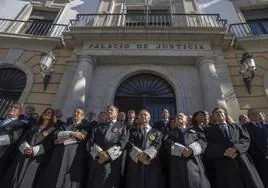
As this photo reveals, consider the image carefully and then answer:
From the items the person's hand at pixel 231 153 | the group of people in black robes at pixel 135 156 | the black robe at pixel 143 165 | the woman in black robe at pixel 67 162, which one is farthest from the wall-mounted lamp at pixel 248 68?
the woman in black robe at pixel 67 162

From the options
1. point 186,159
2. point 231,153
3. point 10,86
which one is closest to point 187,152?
point 186,159

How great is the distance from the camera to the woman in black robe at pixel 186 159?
2.99m

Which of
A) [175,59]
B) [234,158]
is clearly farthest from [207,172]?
[175,59]

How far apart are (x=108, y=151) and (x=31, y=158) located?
4.31 ft

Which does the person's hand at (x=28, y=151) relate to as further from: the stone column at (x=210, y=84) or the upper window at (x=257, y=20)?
the upper window at (x=257, y=20)

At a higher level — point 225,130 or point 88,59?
point 88,59

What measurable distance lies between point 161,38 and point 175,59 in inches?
40.5

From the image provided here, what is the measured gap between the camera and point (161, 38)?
8.32m

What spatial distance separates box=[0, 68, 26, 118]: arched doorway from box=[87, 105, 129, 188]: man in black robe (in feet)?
18.6

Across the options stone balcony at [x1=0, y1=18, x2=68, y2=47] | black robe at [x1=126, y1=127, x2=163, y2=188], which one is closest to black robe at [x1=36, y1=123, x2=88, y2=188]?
black robe at [x1=126, y1=127, x2=163, y2=188]

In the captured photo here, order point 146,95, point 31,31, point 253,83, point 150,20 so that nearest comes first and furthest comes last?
point 253,83 < point 146,95 < point 31,31 < point 150,20

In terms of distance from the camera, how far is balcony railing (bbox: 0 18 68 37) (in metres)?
9.98

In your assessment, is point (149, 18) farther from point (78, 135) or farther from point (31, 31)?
point (78, 135)

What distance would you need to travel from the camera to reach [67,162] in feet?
10.8
